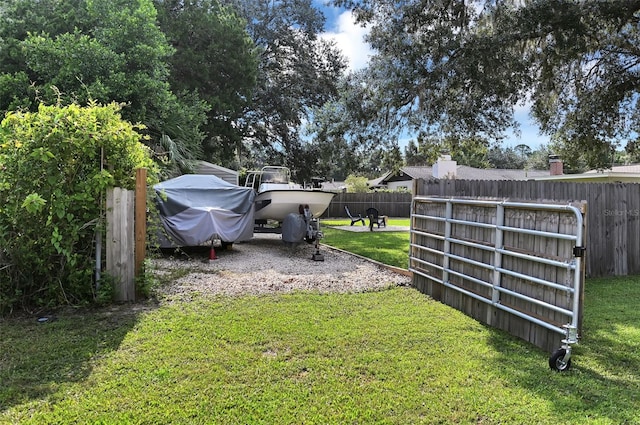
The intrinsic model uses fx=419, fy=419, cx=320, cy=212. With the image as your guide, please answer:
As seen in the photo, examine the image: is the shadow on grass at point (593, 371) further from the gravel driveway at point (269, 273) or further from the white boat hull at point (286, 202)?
the white boat hull at point (286, 202)

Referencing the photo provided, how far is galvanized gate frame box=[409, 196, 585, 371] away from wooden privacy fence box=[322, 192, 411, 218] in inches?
798

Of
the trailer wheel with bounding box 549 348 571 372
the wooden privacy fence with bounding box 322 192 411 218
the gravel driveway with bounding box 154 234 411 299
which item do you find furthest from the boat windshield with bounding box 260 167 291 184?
the wooden privacy fence with bounding box 322 192 411 218

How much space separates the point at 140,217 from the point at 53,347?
6.70 feet

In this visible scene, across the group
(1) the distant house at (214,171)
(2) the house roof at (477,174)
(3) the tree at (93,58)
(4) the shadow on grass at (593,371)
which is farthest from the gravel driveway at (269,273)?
(2) the house roof at (477,174)

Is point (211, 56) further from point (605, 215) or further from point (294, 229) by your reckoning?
point (605, 215)

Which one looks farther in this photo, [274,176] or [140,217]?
[274,176]

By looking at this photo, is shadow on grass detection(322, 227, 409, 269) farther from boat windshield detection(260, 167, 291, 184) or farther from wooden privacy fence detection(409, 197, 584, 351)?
wooden privacy fence detection(409, 197, 584, 351)

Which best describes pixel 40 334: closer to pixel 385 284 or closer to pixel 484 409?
pixel 484 409

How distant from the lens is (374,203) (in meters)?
27.6

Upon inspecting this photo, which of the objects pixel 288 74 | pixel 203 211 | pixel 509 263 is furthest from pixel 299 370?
pixel 288 74

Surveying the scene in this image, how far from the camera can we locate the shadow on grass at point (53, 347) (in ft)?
10.0

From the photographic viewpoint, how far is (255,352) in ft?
12.4

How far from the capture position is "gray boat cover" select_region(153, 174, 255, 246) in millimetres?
8703

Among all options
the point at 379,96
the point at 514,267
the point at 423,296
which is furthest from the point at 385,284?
the point at 379,96
